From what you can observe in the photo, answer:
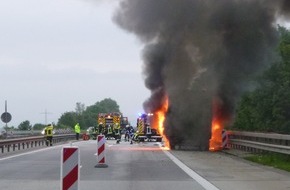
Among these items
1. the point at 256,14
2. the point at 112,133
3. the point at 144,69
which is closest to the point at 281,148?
the point at 256,14

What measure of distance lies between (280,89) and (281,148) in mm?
20660

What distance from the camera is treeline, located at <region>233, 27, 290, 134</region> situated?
126 ft

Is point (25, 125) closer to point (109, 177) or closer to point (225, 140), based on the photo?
point (225, 140)

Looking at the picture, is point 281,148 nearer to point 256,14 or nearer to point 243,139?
point 243,139

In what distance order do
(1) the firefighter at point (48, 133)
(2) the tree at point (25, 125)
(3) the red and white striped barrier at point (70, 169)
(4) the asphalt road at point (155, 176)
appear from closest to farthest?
(3) the red and white striped barrier at point (70, 169) → (4) the asphalt road at point (155, 176) → (1) the firefighter at point (48, 133) → (2) the tree at point (25, 125)

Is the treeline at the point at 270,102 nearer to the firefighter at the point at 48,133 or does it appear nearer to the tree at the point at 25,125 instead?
the firefighter at the point at 48,133

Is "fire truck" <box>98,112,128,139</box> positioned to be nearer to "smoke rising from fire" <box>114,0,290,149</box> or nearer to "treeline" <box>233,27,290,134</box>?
"treeline" <box>233,27,290,134</box>

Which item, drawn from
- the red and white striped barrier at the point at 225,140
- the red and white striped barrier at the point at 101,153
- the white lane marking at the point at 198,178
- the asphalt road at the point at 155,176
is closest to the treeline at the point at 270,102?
the red and white striped barrier at the point at 225,140

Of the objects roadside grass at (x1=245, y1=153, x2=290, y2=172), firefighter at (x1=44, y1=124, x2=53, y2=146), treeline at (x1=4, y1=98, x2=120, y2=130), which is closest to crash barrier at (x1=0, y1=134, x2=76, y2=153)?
firefighter at (x1=44, y1=124, x2=53, y2=146)

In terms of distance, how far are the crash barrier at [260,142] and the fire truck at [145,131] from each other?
14371 mm

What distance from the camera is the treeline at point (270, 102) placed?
38469 mm

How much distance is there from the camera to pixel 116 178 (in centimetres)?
1584

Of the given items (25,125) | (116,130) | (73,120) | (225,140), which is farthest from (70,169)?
(73,120)

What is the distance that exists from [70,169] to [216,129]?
2371 centimetres
